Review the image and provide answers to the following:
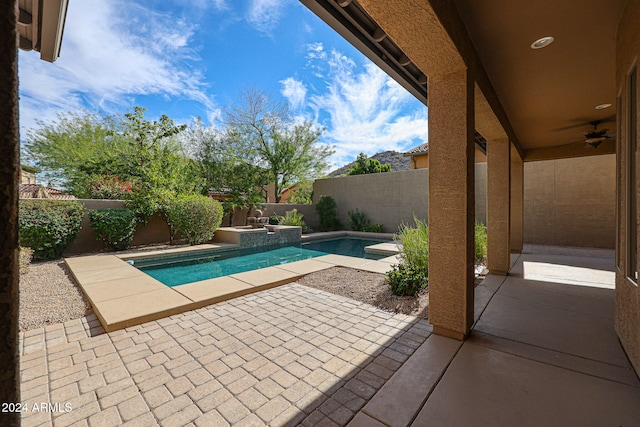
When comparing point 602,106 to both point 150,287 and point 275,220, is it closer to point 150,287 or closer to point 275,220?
point 150,287

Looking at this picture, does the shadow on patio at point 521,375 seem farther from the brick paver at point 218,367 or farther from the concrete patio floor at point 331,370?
the brick paver at point 218,367

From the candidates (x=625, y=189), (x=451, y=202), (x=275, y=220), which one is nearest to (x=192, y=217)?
(x=275, y=220)

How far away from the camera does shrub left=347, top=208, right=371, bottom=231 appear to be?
13.0 m

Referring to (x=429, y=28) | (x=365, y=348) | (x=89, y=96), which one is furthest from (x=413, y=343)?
(x=89, y=96)

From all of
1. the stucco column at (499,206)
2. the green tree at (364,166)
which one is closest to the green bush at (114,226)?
the stucco column at (499,206)

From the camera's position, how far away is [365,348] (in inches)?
101

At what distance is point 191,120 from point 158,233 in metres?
7.49

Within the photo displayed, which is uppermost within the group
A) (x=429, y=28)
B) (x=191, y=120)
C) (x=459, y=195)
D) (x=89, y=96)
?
(x=89, y=96)

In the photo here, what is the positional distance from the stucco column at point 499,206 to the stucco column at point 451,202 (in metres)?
2.77

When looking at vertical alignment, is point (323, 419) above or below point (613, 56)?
below

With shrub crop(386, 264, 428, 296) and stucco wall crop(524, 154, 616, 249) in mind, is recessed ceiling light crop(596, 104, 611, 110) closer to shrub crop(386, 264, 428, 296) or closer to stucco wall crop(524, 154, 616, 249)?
shrub crop(386, 264, 428, 296)

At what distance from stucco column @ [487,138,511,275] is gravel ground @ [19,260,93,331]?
6287 mm

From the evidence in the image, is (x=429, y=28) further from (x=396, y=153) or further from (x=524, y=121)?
(x=396, y=153)

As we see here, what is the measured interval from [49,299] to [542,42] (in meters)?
6.48
